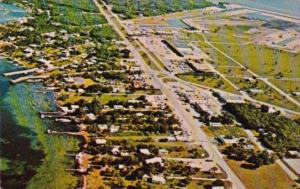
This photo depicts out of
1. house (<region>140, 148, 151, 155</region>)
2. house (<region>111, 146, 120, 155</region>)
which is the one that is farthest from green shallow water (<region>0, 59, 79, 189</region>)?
house (<region>140, 148, 151, 155</region>)

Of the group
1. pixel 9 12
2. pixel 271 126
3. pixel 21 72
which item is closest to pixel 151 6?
pixel 9 12

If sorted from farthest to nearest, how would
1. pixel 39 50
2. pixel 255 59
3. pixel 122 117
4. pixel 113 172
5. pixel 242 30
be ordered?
1. pixel 242 30
2. pixel 255 59
3. pixel 39 50
4. pixel 122 117
5. pixel 113 172

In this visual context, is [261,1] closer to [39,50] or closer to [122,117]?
[39,50]

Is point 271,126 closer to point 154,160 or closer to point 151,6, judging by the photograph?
point 154,160

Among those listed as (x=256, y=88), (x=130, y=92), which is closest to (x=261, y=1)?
(x=256, y=88)

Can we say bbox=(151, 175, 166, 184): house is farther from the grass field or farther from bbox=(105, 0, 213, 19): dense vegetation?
bbox=(105, 0, 213, 19): dense vegetation

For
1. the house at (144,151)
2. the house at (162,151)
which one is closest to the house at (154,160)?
the house at (144,151)
